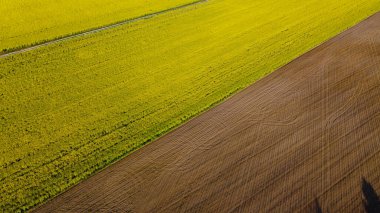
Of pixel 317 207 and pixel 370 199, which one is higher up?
pixel 317 207

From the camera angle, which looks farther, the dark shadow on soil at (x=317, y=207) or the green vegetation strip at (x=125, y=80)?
the green vegetation strip at (x=125, y=80)

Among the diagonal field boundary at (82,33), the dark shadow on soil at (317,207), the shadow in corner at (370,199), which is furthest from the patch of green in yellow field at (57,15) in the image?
the shadow in corner at (370,199)

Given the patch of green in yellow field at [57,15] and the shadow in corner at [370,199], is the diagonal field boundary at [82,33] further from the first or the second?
the shadow in corner at [370,199]

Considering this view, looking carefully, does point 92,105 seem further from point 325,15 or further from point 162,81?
point 325,15

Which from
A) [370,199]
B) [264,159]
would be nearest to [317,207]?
[370,199]

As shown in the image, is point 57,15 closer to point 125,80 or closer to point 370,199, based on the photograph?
point 125,80

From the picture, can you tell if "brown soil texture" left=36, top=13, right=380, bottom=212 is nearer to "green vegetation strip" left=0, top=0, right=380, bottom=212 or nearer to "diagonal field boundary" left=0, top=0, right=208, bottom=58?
"green vegetation strip" left=0, top=0, right=380, bottom=212

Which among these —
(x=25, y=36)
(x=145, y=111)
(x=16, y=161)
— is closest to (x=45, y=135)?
(x=16, y=161)
